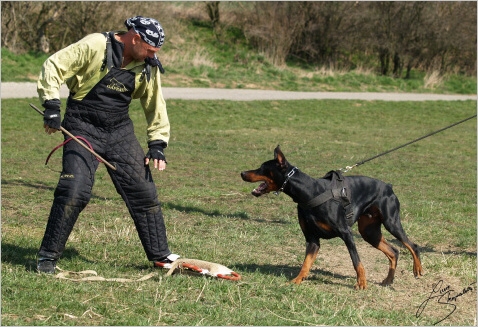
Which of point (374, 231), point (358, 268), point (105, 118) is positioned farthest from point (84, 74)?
point (374, 231)

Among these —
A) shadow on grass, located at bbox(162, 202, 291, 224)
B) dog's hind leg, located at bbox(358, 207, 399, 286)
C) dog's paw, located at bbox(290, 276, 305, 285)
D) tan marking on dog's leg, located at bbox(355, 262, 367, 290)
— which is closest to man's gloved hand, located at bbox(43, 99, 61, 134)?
dog's paw, located at bbox(290, 276, 305, 285)

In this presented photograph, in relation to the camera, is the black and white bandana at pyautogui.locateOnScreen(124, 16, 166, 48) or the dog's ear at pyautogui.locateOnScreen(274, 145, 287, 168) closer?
the black and white bandana at pyautogui.locateOnScreen(124, 16, 166, 48)

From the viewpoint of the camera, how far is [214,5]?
117ft

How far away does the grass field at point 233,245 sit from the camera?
16.9ft

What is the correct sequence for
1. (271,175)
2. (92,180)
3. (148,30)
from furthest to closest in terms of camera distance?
(271,175) → (92,180) → (148,30)

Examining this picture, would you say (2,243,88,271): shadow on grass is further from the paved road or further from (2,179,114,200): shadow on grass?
the paved road

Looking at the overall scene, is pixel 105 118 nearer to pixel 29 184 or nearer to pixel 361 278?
pixel 361 278

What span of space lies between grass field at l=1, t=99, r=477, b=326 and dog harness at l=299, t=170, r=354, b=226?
62 cm

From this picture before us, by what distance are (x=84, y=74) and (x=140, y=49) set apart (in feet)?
1.56

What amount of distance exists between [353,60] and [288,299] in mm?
30349

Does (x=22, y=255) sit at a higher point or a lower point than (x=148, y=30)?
lower

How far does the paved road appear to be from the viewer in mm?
20516

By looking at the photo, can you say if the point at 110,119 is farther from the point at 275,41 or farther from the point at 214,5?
the point at 214,5

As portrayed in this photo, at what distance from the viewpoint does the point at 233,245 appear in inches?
297
